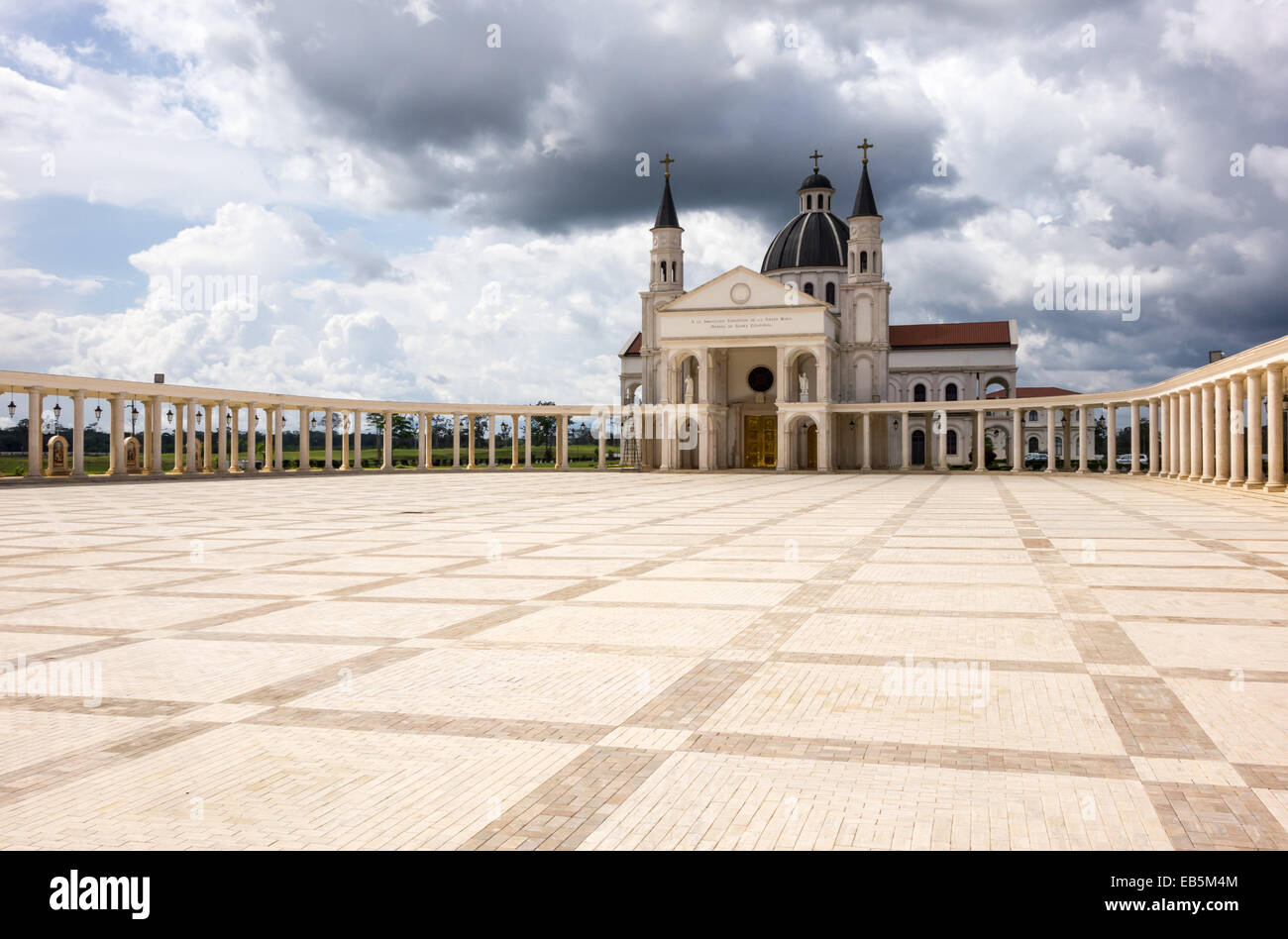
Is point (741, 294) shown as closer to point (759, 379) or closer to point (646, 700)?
point (759, 379)

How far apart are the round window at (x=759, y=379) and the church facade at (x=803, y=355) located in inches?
4.1

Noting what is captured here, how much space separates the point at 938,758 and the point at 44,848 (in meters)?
4.45

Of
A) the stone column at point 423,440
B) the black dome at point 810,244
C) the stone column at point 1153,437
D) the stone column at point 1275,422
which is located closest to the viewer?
the stone column at point 1275,422

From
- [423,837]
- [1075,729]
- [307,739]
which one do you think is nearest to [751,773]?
[423,837]

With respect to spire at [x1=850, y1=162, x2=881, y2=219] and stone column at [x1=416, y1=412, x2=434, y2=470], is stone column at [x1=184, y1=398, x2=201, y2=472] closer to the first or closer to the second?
stone column at [x1=416, y1=412, x2=434, y2=470]

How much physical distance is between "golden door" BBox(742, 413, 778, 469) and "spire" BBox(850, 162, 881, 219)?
16.7 metres

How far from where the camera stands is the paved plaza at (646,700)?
4.57 metres

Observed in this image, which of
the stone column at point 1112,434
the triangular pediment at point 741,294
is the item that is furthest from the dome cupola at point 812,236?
the stone column at point 1112,434

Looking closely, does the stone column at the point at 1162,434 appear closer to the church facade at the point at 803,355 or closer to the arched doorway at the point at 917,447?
the church facade at the point at 803,355

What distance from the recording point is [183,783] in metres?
5.07

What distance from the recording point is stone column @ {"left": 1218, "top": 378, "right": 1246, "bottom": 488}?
116ft

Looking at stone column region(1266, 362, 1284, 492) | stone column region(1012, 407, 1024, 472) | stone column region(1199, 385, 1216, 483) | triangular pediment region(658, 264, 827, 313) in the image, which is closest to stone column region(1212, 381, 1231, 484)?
stone column region(1199, 385, 1216, 483)
